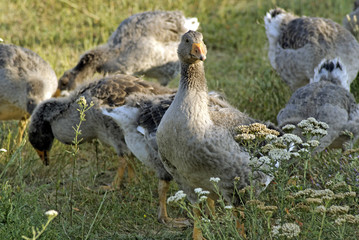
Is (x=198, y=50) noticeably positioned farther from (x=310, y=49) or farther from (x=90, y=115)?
(x=310, y=49)

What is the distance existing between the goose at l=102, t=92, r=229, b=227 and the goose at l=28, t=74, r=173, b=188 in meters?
0.25

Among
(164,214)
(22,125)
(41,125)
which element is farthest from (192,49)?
(22,125)

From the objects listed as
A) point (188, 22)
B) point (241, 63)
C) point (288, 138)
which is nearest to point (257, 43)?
point (241, 63)

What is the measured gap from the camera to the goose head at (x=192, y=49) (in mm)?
3930

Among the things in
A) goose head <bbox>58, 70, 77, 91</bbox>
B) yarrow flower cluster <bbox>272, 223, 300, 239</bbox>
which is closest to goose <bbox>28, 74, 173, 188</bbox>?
goose head <bbox>58, 70, 77, 91</bbox>

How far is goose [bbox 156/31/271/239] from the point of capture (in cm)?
391

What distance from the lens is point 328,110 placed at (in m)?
5.91

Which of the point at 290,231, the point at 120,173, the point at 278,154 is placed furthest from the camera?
the point at 120,173

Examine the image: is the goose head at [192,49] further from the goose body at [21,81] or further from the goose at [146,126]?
the goose body at [21,81]

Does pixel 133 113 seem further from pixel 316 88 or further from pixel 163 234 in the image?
pixel 316 88

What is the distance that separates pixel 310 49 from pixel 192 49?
12.4 ft

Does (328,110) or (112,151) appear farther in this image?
(112,151)

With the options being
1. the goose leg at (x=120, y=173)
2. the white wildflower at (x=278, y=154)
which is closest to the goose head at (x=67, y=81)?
the goose leg at (x=120, y=173)

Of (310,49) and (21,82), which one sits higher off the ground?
(310,49)
